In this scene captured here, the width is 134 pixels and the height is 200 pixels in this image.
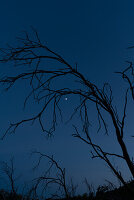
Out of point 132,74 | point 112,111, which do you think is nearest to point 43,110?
point 112,111

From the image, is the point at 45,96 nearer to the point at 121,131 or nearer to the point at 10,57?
the point at 10,57

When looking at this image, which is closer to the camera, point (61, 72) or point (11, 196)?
point (61, 72)

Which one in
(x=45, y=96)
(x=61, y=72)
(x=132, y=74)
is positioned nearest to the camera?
(x=132, y=74)

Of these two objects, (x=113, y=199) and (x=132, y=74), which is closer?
(x=132, y=74)

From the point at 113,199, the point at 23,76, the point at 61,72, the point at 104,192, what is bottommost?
the point at 113,199

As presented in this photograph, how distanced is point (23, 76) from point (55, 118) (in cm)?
73

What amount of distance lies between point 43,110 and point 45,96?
264 millimetres

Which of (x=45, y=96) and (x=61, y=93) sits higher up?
(x=45, y=96)

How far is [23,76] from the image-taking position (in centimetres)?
213

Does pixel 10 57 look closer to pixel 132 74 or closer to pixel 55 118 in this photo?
pixel 55 118

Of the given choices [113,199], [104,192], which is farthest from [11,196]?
[113,199]

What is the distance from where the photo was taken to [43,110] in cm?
210

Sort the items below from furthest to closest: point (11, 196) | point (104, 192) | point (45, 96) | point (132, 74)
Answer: point (11, 196)
point (104, 192)
point (45, 96)
point (132, 74)

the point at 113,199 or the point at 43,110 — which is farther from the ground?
the point at 43,110
